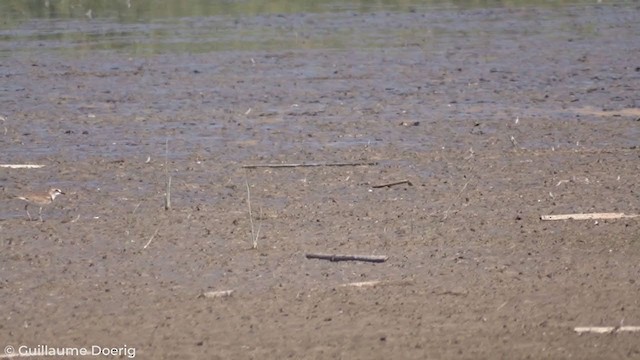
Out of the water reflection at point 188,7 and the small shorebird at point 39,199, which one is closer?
the small shorebird at point 39,199

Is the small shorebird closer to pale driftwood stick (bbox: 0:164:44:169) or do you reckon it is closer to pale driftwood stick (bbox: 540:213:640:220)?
pale driftwood stick (bbox: 0:164:44:169)

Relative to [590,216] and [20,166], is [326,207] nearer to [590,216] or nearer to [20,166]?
[590,216]

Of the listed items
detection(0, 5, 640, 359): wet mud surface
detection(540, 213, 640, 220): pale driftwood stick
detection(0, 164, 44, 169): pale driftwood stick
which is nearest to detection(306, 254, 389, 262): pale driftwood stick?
detection(0, 5, 640, 359): wet mud surface

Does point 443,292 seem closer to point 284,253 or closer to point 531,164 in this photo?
point 284,253

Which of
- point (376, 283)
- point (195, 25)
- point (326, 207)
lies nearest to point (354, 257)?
point (376, 283)

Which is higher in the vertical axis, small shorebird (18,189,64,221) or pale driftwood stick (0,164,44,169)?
small shorebird (18,189,64,221)

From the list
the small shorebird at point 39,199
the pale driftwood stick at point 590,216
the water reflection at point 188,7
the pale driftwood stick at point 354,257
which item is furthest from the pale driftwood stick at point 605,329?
the water reflection at point 188,7

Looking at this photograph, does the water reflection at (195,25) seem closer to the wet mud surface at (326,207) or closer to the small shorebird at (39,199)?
the wet mud surface at (326,207)

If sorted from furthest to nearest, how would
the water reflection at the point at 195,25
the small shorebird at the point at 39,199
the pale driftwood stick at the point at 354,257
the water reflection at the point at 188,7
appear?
the water reflection at the point at 188,7, the water reflection at the point at 195,25, the small shorebird at the point at 39,199, the pale driftwood stick at the point at 354,257

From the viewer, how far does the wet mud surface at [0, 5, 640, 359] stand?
722 centimetres

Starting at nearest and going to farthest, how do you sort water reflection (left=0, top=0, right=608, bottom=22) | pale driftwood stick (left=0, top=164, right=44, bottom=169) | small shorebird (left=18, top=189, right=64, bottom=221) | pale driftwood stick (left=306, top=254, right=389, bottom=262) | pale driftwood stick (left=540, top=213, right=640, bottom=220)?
pale driftwood stick (left=306, top=254, right=389, bottom=262), pale driftwood stick (left=540, top=213, right=640, bottom=220), small shorebird (left=18, top=189, right=64, bottom=221), pale driftwood stick (left=0, top=164, right=44, bottom=169), water reflection (left=0, top=0, right=608, bottom=22)

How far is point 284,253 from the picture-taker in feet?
28.5

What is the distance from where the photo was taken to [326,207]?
993cm

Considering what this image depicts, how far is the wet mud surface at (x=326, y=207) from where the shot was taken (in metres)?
7.22
